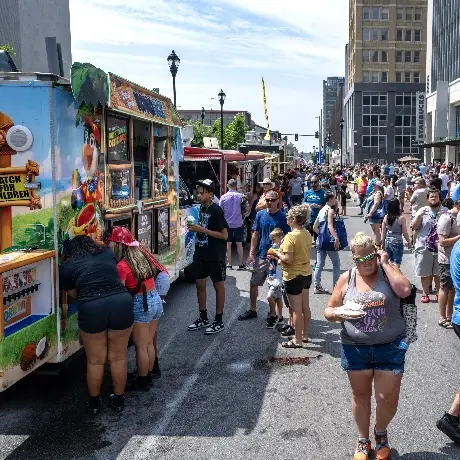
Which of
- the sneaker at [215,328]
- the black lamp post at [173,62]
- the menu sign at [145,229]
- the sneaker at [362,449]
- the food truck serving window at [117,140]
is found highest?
the black lamp post at [173,62]

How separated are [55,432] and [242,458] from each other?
1577 millimetres

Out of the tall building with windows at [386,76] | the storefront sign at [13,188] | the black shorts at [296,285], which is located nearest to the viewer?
the storefront sign at [13,188]

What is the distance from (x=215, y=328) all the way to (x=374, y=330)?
3.74 meters

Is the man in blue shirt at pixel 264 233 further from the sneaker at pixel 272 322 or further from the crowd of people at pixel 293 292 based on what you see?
the sneaker at pixel 272 322

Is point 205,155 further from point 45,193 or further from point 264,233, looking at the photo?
point 45,193

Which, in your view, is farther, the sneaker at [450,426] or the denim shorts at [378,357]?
the sneaker at [450,426]

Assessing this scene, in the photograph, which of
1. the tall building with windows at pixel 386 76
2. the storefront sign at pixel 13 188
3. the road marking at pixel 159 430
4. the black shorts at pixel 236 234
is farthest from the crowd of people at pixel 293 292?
the tall building with windows at pixel 386 76

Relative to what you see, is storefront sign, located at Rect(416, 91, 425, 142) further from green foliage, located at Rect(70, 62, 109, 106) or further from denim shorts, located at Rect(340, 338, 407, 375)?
denim shorts, located at Rect(340, 338, 407, 375)

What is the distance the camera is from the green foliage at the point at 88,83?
4.93 m

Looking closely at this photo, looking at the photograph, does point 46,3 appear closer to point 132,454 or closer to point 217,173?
point 217,173

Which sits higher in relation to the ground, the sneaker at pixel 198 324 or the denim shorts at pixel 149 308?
the denim shorts at pixel 149 308

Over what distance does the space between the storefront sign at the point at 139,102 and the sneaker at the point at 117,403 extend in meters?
2.68

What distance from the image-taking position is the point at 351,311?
13.2 feet

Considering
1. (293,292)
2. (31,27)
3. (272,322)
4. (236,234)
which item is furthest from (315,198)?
(31,27)
